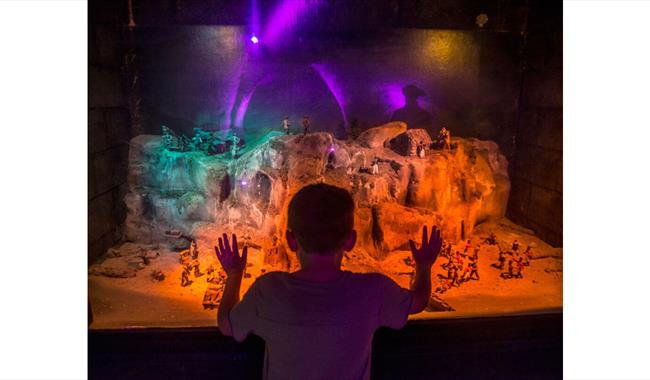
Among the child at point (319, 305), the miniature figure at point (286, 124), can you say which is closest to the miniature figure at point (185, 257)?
the miniature figure at point (286, 124)

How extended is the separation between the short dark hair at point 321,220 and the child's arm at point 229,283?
31 cm

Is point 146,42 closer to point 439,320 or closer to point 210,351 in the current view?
point 210,351

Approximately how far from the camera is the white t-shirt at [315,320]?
5.04 ft

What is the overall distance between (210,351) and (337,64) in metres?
2.16

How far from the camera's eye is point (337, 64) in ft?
11.2

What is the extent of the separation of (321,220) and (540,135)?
2.64 metres

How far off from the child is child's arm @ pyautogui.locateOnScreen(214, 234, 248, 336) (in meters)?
0.03

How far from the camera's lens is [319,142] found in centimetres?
354

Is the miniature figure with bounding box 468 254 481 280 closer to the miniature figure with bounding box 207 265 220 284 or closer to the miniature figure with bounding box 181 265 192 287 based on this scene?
the miniature figure with bounding box 207 265 220 284

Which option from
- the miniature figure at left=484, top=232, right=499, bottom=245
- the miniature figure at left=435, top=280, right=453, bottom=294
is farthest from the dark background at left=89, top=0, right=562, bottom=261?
the miniature figure at left=435, top=280, right=453, bottom=294

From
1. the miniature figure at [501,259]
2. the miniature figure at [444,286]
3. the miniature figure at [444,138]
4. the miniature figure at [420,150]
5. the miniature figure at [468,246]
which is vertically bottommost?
the miniature figure at [444,286]

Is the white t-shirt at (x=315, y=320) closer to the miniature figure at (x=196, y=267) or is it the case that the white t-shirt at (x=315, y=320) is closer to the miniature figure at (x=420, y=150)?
the miniature figure at (x=196, y=267)

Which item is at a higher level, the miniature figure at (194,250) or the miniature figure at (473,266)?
the miniature figure at (194,250)

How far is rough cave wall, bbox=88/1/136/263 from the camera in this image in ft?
9.27
